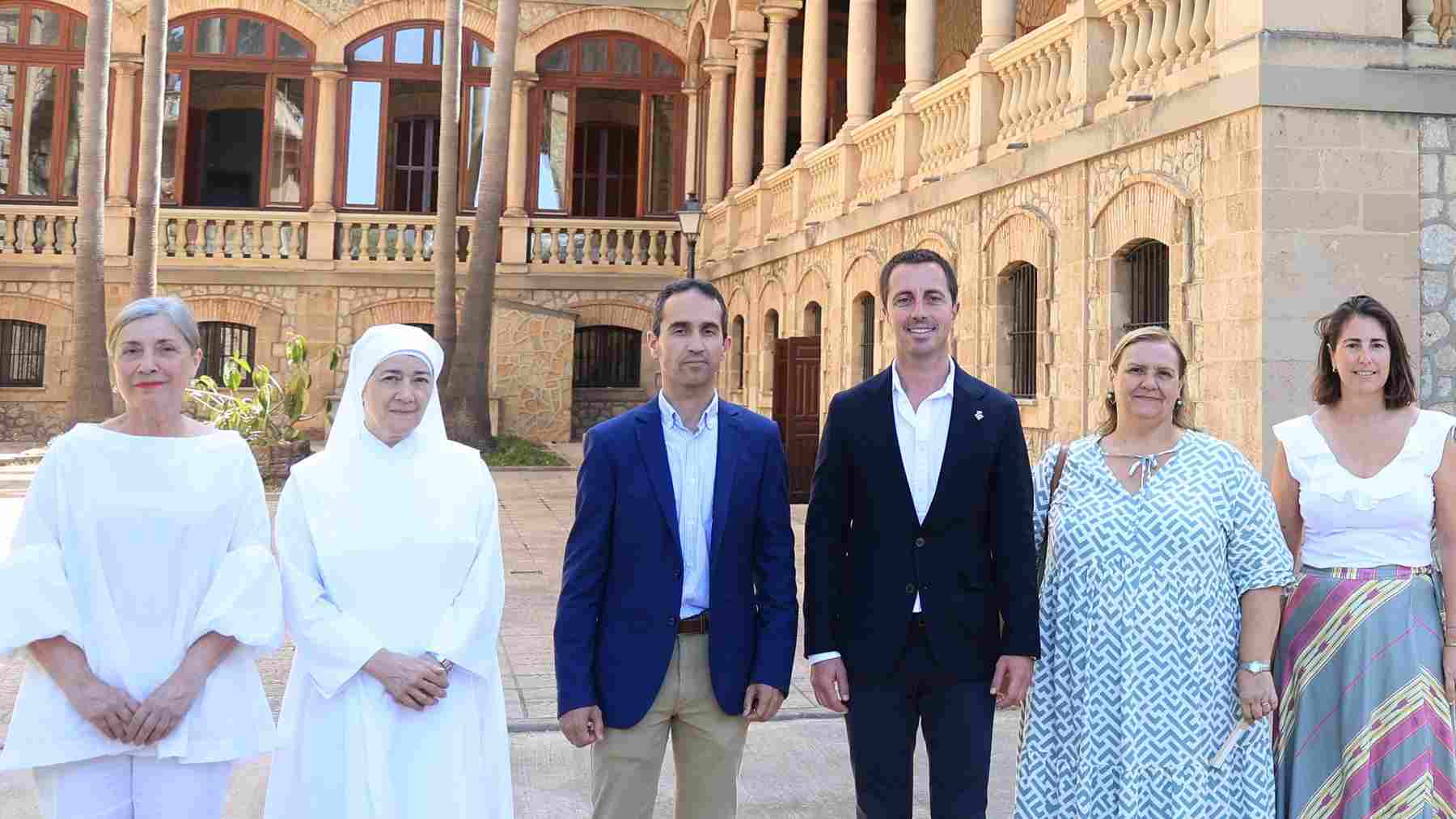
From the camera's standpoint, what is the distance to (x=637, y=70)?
23984mm

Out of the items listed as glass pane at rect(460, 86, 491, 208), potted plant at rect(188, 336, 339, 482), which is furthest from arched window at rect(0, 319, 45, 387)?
potted plant at rect(188, 336, 339, 482)

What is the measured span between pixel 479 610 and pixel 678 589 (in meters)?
0.52

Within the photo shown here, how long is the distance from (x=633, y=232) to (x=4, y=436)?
11859 millimetres

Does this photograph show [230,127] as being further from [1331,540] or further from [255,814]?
[1331,540]

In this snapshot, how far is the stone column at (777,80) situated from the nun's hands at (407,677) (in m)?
15.6

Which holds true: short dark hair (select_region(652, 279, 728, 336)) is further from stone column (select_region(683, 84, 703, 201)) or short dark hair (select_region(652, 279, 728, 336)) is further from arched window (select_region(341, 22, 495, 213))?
arched window (select_region(341, 22, 495, 213))

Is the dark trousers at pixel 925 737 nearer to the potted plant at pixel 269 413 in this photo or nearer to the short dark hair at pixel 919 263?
the short dark hair at pixel 919 263

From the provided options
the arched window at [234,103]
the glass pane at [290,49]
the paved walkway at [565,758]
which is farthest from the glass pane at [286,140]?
the paved walkway at [565,758]

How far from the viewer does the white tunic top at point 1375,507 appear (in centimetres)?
362

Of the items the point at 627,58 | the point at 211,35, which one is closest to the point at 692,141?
the point at 627,58

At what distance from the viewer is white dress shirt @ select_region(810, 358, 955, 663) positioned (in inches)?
133

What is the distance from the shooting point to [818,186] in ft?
51.9

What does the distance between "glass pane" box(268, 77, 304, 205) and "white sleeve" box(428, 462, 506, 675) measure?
71.2ft

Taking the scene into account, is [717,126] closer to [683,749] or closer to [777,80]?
[777,80]
